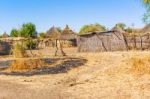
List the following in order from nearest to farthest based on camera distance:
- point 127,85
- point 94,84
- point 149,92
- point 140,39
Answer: point 149,92
point 127,85
point 94,84
point 140,39

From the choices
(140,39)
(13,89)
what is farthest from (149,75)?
(140,39)

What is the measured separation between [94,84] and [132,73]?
115 inches

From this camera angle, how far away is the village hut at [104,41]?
4475 cm

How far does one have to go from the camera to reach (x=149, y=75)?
56.6ft

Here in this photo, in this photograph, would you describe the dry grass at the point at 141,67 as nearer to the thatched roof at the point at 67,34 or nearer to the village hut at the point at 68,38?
the thatched roof at the point at 67,34

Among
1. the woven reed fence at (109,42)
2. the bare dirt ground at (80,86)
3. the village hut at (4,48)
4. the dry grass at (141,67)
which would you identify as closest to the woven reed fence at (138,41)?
the woven reed fence at (109,42)

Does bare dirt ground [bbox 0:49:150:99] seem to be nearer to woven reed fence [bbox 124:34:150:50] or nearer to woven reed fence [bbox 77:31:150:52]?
woven reed fence [bbox 77:31:150:52]

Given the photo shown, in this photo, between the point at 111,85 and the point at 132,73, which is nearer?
the point at 111,85

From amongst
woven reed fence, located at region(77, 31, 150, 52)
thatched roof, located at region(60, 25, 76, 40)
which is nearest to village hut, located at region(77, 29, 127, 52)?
woven reed fence, located at region(77, 31, 150, 52)

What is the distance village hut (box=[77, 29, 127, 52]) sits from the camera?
147ft

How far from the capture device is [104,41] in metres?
45.0

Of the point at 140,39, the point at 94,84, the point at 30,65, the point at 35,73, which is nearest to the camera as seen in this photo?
the point at 94,84

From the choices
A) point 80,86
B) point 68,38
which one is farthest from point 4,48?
point 80,86

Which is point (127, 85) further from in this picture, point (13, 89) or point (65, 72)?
point (65, 72)
